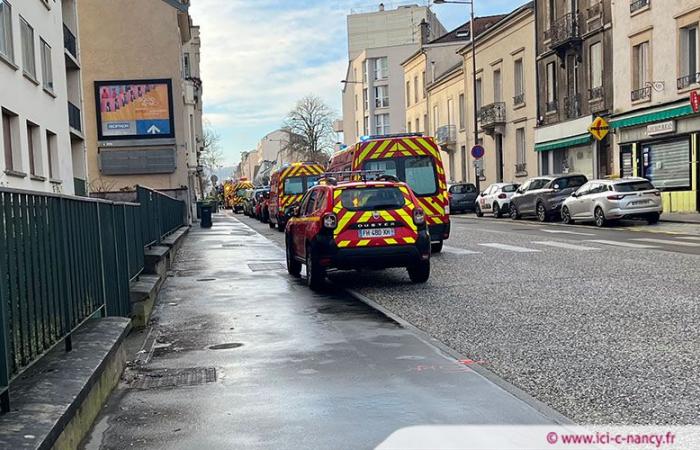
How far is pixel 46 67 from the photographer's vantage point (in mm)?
24797

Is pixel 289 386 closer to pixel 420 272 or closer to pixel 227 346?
pixel 227 346

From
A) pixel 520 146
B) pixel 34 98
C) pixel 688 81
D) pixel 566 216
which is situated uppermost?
pixel 688 81

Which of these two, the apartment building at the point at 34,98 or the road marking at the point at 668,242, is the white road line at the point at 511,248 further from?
the apartment building at the point at 34,98

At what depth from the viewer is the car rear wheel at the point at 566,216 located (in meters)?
24.1

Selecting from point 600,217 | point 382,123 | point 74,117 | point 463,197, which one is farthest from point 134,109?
point 382,123

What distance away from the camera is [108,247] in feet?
22.9

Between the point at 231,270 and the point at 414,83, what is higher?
the point at 414,83

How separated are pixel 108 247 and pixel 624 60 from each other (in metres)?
27.2

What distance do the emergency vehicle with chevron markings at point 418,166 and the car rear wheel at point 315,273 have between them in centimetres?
504

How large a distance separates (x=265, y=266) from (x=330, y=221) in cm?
464

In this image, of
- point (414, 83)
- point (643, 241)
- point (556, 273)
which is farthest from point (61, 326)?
point (414, 83)

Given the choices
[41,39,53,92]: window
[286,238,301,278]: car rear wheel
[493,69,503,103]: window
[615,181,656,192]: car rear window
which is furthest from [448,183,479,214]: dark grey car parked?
[286,238,301,278]: car rear wheel

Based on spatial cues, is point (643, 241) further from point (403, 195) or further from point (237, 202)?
point (237, 202)

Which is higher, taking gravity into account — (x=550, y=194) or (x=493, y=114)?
(x=493, y=114)
